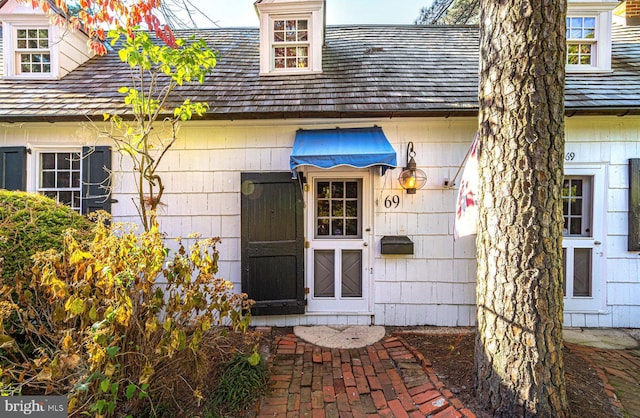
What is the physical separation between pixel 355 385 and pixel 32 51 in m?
7.94

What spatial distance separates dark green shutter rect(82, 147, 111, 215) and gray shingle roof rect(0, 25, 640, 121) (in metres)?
0.60

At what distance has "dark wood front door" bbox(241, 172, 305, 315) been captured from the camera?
4465 millimetres

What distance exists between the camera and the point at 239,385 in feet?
9.05

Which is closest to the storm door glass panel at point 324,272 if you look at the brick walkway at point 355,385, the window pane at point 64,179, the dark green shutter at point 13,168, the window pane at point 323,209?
the window pane at point 323,209

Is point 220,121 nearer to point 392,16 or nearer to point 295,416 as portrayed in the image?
point 295,416

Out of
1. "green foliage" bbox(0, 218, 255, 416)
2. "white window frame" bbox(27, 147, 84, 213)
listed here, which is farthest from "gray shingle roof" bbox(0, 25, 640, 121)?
"green foliage" bbox(0, 218, 255, 416)

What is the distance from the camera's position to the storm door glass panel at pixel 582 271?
15.1 feet

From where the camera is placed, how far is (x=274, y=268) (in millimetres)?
4488

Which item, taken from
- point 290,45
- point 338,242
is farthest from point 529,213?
point 290,45

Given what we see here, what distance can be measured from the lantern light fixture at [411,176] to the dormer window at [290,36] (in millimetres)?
2494

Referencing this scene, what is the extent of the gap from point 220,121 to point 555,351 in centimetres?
506

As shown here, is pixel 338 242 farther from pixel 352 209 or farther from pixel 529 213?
pixel 529 213

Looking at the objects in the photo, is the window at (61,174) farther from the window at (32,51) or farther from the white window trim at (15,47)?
the window at (32,51)

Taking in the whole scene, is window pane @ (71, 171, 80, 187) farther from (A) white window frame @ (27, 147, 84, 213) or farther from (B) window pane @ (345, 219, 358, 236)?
(B) window pane @ (345, 219, 358, 236)
